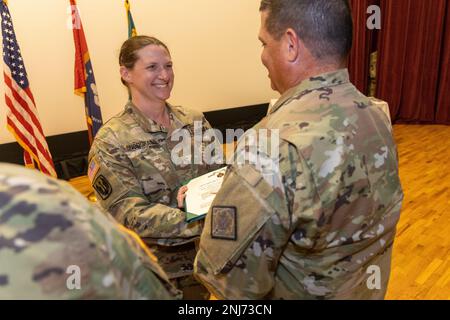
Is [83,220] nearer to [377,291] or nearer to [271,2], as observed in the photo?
[271,2]

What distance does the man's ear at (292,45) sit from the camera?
876mm

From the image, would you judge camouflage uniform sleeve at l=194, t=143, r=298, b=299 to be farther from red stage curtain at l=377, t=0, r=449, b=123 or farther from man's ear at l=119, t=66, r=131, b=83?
red stage curtain at l=377, t=0, r=449, b=123

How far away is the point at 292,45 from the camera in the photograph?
0.89 metres

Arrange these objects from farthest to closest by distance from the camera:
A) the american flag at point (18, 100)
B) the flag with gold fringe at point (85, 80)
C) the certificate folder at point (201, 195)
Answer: the flag with gold fringe at point (85, 80), the american flag at point (18, 100), the certificate folder at point (201, 195)

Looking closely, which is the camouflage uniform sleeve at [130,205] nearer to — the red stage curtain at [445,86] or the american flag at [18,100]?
the american flag at [18,100]

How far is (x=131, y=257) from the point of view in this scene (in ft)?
1.57

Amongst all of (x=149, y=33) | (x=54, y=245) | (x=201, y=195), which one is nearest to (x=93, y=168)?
(x=201, y=195)

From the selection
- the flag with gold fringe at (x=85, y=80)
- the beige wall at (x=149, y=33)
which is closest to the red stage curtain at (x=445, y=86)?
the beige wall at (x=149, y=33)

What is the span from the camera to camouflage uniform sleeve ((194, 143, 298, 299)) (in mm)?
781

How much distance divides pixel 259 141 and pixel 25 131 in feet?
10.4

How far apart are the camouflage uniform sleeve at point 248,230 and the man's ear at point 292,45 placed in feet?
0.81

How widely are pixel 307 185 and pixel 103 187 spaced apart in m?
0.84

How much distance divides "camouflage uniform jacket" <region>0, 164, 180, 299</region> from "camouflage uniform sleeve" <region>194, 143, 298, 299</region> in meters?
0.37
